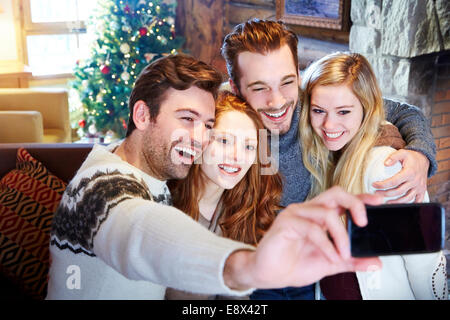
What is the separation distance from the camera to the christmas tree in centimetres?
307

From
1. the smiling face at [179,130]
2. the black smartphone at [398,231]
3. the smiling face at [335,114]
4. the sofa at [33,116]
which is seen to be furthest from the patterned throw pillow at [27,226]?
the sofa at [33,116]

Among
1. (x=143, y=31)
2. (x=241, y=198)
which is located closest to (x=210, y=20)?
(x=143, y=31)

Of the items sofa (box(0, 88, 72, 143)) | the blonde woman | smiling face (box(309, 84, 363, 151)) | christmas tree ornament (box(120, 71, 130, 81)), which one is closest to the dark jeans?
the blonde woman

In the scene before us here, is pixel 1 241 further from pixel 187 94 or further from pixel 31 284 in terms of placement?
pixel 187 94

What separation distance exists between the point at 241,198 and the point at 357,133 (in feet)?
0.93

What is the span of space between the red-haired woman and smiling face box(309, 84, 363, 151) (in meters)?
0.14

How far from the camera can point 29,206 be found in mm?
1073

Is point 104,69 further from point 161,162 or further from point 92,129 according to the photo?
point 161,162

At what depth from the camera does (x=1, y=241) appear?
1.01 metres

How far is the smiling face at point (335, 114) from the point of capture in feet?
3.43

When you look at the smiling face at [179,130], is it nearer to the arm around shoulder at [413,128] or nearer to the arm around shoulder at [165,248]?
the arm around shoulder at [165,248]

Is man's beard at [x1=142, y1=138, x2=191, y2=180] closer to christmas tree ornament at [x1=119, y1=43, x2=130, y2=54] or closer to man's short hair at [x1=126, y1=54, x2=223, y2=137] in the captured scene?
man's short hair at [x1=126, y1=54, x2=223, y2=137]

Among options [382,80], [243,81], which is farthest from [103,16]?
[243,81]
